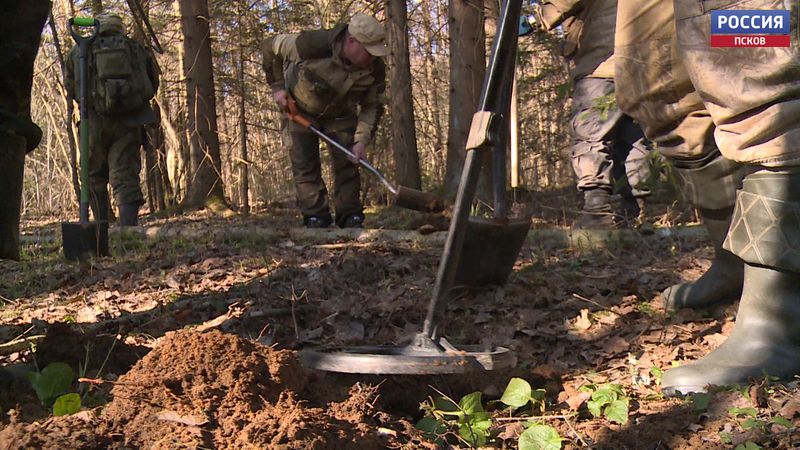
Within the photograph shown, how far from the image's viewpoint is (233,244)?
543cm

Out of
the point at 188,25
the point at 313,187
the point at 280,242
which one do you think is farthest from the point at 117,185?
the point at 188,25

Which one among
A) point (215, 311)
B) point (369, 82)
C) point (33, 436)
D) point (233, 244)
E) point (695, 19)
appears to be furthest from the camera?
point (369, 82)

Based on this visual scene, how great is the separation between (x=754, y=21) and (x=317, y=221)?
5.53 metres

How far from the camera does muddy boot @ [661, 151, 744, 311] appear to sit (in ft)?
7.70

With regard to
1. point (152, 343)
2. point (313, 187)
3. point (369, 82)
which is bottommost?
point (152, 343)

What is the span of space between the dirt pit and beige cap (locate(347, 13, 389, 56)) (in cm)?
449

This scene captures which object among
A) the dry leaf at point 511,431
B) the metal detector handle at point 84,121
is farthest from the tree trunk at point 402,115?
the dry leaf at point 511,431

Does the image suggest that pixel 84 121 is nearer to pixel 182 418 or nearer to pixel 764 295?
pixel 182 418

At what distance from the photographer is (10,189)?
199 centimetres

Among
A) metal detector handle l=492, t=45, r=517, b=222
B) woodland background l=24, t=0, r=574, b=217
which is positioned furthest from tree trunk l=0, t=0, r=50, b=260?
woodland background l=24, t=0, r=574, b=217

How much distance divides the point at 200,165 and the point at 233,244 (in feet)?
14.4

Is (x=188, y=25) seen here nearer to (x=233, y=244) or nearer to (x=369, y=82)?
(x=369, y=82)

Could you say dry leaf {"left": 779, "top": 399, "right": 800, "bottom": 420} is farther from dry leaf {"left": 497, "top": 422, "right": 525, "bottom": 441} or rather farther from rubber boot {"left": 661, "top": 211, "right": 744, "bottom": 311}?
rubber boot {"left": 661, "top": 211, "right": 744, "bottom": 311}

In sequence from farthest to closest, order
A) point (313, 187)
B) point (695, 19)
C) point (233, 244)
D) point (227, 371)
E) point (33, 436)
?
point (313, 187) < point (233, 244) < point (695, 19) < point (227, 371) < point (33, 436)
